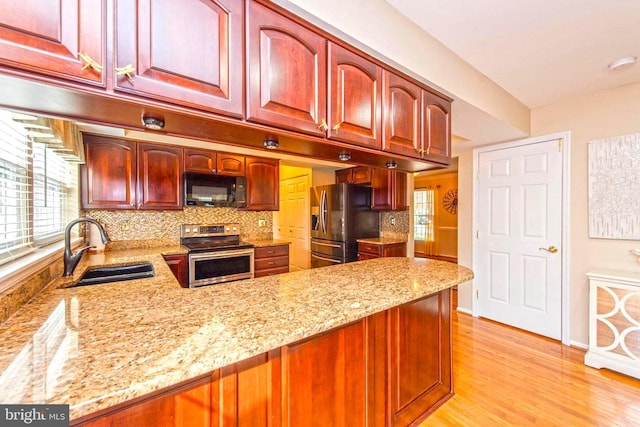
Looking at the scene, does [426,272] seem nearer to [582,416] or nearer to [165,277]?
[582,416]

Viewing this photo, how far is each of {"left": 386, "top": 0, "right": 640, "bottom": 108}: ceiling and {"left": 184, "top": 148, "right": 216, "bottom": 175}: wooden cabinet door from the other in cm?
262

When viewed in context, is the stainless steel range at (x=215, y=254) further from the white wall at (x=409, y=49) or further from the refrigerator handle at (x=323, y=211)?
the white wall at (x=409, y=49)

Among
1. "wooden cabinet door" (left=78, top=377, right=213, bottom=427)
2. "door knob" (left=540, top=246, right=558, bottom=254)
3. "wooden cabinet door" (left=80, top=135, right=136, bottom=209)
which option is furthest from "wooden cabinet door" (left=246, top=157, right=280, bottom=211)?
"door knob" (left=540, top=246, right=558, bottom=254)

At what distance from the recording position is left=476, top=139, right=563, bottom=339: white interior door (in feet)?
8.94

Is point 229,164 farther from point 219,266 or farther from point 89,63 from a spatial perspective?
point 89,63

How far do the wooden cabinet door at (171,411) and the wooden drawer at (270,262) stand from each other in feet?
8.60

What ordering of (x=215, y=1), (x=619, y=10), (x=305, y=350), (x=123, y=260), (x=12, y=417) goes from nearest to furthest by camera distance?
(x=12, y=417) < (x=215, y=1) < (x=305, y=350) < (x=619, y=10) < (x=123, y=260)

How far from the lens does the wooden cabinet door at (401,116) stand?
1.51 meters

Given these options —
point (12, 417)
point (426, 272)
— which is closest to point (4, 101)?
point (12, 417)

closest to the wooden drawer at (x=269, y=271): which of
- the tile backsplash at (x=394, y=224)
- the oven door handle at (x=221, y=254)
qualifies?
the oven door handle at (x=221, y=254)

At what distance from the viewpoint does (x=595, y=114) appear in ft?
8.15

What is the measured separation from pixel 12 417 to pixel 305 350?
78 centimetres

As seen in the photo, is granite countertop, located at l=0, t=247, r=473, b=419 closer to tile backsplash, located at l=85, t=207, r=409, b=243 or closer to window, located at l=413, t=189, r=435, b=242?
tile backsplash, located at l=85, t=207, r=409, b=243

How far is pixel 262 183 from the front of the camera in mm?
3695
